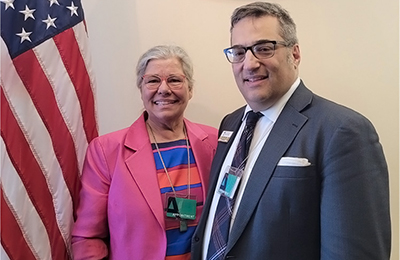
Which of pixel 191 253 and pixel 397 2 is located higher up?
pixel 397 2

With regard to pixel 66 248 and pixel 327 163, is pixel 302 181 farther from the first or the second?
pixel 66 248

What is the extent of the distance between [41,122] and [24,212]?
13.7 inches

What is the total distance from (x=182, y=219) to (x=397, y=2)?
5.53ft

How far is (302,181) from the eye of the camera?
95 cm

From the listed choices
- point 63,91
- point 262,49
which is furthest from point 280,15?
point 63,91

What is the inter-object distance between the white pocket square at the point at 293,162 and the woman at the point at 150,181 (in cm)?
48

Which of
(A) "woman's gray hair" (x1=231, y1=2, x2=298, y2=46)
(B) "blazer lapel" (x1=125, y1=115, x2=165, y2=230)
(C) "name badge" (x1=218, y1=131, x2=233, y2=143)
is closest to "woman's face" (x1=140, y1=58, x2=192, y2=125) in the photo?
(B) "blazer lapel" (x1=125, y1=115, x2=165, y2=230)

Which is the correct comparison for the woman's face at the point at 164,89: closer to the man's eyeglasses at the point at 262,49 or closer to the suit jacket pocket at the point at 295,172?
the man's eyeglasses at the point at 262,49

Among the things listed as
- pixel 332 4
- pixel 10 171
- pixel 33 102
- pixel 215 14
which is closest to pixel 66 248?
pixel 10 171

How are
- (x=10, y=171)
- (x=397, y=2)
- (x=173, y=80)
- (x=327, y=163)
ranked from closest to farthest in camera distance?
(x=327, y=163) → (x=10, y=171) → (x=173, y=80) → (x=397, y=2)

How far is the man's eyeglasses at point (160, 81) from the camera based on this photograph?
1.40 meters

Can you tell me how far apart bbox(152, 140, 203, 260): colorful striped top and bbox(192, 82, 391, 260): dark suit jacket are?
0.31 m

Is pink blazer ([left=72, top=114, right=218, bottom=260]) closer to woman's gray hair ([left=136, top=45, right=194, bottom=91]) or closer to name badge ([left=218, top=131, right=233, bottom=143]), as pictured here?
name badge ([left=218, top=131, right=233, bottom=143])

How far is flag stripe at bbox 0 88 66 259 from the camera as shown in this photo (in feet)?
3.86
